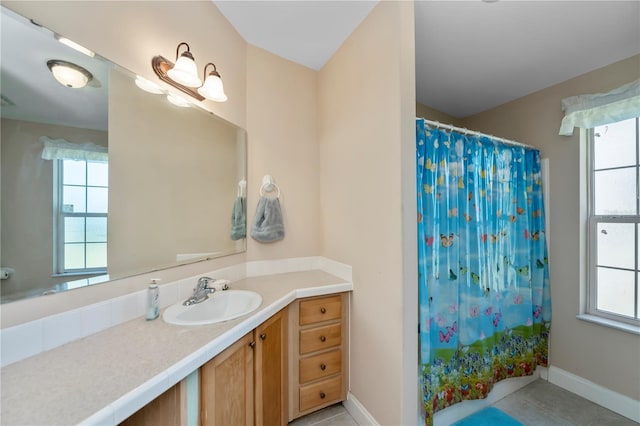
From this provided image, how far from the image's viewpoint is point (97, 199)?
3.16 ft

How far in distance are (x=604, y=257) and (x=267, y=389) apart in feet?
8.50

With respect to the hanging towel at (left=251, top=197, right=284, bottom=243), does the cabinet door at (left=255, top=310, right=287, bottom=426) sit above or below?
below

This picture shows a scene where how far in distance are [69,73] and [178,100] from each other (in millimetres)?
456

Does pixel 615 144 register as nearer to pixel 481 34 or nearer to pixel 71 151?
pixel 481 34

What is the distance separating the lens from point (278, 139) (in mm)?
1949

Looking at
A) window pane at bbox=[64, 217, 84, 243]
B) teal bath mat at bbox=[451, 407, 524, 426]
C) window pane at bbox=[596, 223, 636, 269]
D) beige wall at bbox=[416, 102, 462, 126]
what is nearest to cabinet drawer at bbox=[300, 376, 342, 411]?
teal bath mat at bbox=[451, 407, 524, 426]

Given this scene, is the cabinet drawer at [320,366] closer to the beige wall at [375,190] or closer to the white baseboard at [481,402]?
the beige wall at [375,190]

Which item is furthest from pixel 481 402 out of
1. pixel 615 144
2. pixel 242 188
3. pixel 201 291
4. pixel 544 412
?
pixel 242 188

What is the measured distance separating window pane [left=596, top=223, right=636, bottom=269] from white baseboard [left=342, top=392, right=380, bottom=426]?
208 centimetres

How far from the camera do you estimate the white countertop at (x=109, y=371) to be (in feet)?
1.86

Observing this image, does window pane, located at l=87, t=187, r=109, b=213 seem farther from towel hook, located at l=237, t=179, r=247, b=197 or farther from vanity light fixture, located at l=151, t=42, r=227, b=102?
towel hook, located at l=237, t=179, r=247, b=197

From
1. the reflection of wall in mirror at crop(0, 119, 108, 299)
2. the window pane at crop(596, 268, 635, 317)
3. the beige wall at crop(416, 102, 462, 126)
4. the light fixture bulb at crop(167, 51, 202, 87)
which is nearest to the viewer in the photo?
the reflection of wall in mirror at crop(0, 119, 108, 299)

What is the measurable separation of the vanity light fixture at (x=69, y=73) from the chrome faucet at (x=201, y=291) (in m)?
0.99

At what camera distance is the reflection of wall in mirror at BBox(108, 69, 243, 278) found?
1054 millimetres
